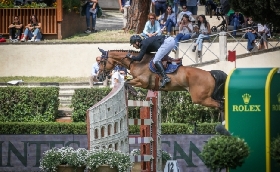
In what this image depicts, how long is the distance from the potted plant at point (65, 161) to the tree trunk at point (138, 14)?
1673 centimetres

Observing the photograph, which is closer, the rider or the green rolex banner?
the green rolex banner

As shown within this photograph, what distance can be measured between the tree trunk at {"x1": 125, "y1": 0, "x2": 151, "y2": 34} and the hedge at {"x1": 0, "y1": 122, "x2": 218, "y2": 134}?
9.27m

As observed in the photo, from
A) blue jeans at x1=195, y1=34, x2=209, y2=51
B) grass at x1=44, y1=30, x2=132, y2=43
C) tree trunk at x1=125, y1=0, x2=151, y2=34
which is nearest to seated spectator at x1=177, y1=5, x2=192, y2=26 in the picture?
grass at x1=44, y1=30, x2=132, y2=43

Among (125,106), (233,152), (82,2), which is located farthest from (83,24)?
(233,152)

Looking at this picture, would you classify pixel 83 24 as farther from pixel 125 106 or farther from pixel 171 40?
pixel 125 106

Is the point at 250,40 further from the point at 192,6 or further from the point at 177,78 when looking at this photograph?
the point at 177,78

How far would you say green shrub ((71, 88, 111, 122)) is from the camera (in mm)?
Result: 27922

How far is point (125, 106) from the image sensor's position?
18531 millimetres

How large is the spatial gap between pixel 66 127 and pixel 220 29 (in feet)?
33.9

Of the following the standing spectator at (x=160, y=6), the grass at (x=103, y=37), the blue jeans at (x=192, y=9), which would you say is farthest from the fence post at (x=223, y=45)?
the standing spectator at (x=160, y=6)

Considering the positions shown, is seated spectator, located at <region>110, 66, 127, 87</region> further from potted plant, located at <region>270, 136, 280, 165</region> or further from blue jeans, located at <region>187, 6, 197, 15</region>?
potted plant, located at <region>270, 136, 280, 165</region>

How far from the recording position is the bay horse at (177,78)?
23.6 meters

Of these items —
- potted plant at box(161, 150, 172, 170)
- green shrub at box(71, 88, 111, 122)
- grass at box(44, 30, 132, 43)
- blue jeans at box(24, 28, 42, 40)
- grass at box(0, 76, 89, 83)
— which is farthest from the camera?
blue jeans at box(24, 28, 42, 40)

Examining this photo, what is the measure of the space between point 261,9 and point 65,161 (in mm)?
6997
